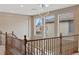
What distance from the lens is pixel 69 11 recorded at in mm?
1729

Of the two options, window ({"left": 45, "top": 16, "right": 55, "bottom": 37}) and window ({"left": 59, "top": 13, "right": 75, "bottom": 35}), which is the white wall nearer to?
window ({"left": 45, "top": 16, "right": 55, "bottom": 37})

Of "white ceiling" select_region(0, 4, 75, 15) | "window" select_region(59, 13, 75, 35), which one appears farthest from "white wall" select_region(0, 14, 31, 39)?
"window" select_region(59, 13, 75, 35)

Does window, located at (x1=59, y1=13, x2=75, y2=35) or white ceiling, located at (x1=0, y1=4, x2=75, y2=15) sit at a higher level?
white ceiling, located at (x1=0, y1=4, x2=75, y2=15)

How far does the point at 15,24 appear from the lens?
5.79ft

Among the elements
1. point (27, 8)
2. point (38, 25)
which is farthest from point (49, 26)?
point (27, 8)

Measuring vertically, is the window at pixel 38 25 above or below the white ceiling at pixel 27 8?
below

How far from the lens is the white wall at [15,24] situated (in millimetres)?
1732

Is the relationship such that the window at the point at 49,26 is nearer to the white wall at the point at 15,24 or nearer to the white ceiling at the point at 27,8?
the white ceiling at the point at 27,8

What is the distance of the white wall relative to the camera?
1.73 metres

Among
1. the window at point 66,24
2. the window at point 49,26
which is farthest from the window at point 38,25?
the window at point 66,24

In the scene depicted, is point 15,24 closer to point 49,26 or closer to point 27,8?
point 27,8

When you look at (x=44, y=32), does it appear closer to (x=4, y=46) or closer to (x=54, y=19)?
(x=54, y=19)

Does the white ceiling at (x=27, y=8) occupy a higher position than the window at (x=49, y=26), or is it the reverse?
the white ceiling at (x=27, y=8)
